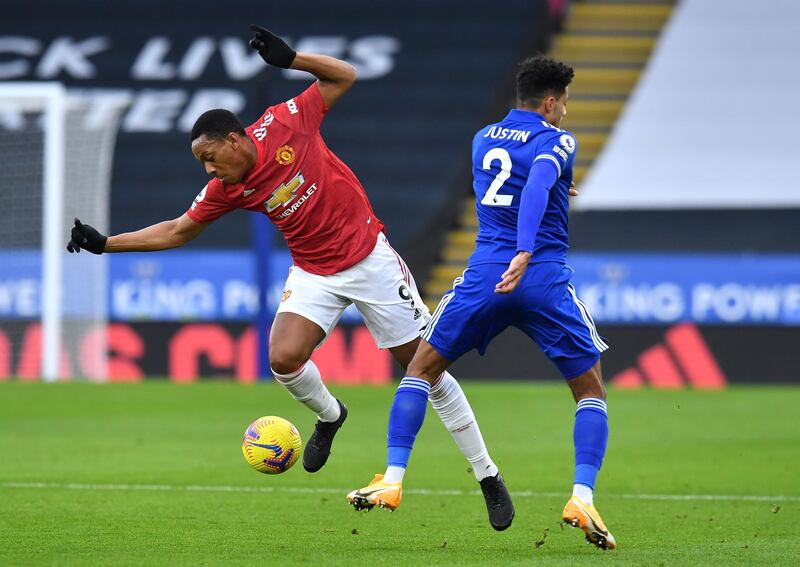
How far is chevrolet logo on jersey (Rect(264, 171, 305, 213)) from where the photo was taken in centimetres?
686

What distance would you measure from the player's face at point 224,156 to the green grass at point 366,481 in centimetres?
158

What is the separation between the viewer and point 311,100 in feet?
22.9

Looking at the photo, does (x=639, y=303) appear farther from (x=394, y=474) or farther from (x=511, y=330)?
(x=394, y=474)

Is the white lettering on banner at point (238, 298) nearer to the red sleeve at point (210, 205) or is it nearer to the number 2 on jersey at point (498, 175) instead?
the red sleeve at point (210, 205)

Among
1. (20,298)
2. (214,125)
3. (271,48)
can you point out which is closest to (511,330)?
(20,298)

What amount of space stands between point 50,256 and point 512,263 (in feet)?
36.2

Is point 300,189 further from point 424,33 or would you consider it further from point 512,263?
point 424,33

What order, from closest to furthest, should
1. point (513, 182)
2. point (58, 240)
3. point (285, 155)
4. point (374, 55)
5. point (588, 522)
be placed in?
1. point (588, 522)
2. point (513, 182)
3. point (285, 155)
4. point (58, 240)
5. point (374, 55)

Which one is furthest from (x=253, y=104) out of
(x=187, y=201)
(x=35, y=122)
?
(x=35, y=122)

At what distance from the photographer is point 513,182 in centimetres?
604

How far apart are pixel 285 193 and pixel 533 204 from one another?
1526mm

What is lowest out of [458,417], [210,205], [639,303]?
[639,303]

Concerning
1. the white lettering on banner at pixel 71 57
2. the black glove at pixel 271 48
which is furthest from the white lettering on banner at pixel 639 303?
the black glove at pixel 271 48

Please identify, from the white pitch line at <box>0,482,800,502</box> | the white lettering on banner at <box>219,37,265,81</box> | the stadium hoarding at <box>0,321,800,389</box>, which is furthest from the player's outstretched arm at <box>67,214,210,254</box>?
the white lettering on banner at <box>219,37,265,81</box>
